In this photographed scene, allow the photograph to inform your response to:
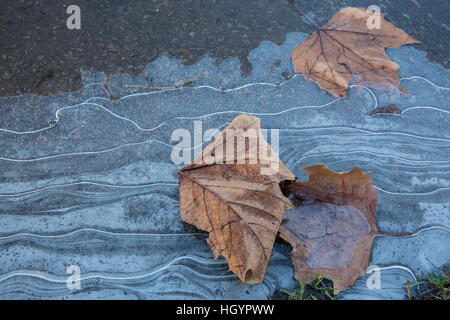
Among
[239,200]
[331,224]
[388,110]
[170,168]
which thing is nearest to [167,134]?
[170,168]

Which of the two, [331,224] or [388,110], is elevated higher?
[388,110]

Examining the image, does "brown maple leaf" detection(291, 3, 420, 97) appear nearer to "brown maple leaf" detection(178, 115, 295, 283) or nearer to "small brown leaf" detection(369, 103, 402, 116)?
"small brown leaf" detection(369, 103, 402, 116)

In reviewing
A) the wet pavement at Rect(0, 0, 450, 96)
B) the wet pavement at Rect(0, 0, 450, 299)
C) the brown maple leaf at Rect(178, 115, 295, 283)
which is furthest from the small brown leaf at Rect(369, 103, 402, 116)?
the brown maple leaf at Rect(178, 115, 295, 283)

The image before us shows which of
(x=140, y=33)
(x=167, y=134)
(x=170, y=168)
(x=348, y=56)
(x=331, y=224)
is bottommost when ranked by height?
(x=331, y=224)

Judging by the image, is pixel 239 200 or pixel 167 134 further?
pixel 167 134

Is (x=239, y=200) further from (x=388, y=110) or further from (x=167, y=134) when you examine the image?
(x=388, y=110)

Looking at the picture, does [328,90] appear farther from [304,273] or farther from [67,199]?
[67,199]
